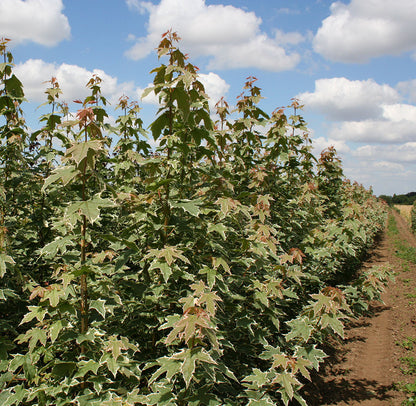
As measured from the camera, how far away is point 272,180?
506 centimetres

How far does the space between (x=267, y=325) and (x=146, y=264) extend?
1.55 m

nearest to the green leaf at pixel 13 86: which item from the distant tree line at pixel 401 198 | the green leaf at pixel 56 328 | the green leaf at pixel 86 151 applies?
the green leaf at pixel 86 151

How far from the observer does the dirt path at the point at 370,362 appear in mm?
4715

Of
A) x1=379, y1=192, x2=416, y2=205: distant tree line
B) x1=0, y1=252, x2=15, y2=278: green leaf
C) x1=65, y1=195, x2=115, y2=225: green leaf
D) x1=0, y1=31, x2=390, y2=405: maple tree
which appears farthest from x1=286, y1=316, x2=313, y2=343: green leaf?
x1=379, y1=192, x2=416, y2=205: distant tree line

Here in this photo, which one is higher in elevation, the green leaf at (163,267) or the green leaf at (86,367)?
the green leaf at (163,267)

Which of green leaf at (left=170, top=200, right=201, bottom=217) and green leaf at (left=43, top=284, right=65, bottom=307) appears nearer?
green leaf at (left=43, top=284, right=65, bottom=307)

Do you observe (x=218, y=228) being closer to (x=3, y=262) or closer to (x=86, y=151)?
(x=86, y=151)

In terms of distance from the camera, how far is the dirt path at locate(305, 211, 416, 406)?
4.71m

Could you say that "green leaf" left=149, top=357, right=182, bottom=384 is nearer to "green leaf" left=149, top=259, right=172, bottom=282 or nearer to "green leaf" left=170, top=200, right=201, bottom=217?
"green leaf" left=149, top=259, right=172, bottom=282

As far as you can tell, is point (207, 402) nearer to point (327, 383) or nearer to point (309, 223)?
point (327, 383)

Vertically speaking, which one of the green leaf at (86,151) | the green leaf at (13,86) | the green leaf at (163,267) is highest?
the green leaf at (13,86)

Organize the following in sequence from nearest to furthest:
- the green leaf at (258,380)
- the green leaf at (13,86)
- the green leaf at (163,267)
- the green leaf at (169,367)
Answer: the green leaf at (169,367) → the green leaf at (163,267) → the green leaf at (258,380) → the green leaf at (13,86)

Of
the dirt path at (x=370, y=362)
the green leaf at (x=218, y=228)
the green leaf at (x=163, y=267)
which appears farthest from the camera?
the dirt path at (x=370, y=362)

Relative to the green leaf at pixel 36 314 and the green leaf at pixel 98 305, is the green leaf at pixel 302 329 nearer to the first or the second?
the green leaf at pixel 98 305
